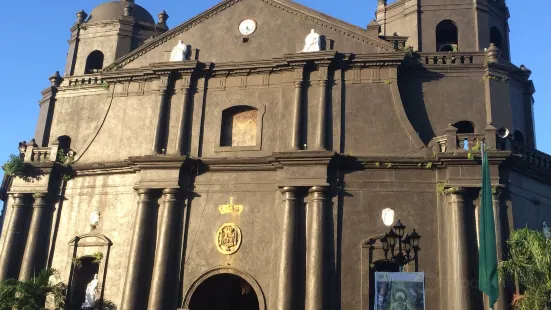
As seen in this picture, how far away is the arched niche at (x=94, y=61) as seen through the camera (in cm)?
2539

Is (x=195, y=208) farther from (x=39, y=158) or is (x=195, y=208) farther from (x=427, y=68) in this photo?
(x=427, y=68)

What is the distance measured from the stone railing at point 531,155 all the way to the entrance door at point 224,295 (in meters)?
10.1

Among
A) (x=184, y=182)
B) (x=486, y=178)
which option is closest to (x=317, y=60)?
(x=184, y=182)

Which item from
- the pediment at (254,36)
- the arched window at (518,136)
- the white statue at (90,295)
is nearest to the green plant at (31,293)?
the white statue at (90,295)

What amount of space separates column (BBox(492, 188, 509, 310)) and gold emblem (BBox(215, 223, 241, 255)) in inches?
310

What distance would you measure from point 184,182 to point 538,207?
1177 centimetres

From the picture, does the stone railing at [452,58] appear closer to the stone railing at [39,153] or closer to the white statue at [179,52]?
the white statue at [179,52]

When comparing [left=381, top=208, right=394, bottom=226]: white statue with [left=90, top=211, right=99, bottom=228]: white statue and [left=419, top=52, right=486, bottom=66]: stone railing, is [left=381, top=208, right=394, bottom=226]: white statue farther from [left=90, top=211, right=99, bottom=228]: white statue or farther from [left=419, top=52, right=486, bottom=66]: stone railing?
[left=90, top=211, right=99, bottom=228]: white statue

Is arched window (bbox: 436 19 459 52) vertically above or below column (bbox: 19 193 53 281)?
above

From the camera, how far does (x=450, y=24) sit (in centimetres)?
2261

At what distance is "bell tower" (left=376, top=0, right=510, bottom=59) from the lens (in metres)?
22.1

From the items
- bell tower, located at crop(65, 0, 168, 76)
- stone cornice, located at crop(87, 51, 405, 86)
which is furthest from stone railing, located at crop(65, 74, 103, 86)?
bell tower, located at crop(65, 0, 168, 76)

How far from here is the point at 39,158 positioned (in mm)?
22125

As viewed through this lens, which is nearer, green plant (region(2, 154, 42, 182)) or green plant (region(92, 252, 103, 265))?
green plant (region(92, 252, 103, 265))
